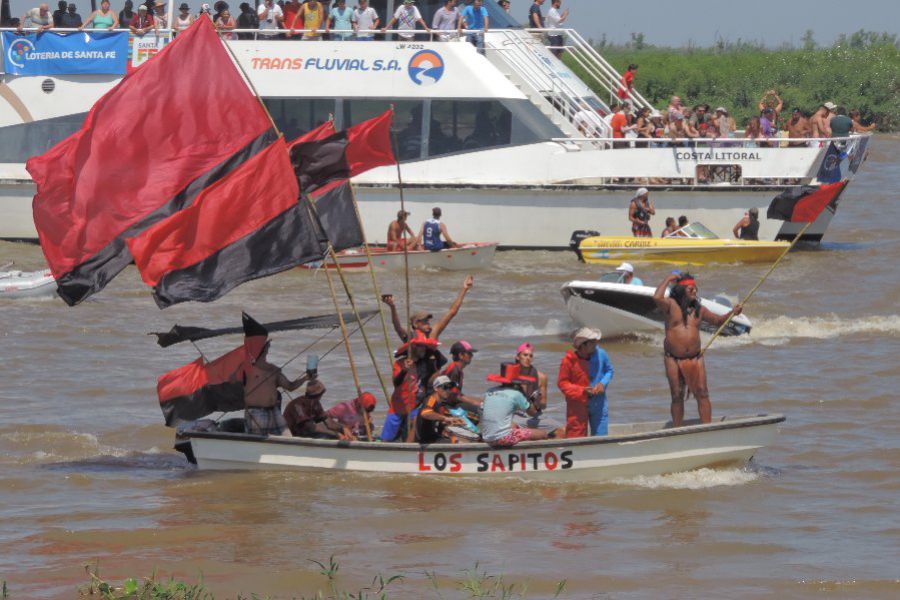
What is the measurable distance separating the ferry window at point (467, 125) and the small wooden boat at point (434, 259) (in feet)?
6.39

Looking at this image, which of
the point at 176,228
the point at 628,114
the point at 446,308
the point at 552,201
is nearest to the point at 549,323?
the point at 446,308

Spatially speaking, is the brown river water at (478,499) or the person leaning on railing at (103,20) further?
the person leaning on railing at (103,20)

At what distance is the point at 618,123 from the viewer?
2531 cm

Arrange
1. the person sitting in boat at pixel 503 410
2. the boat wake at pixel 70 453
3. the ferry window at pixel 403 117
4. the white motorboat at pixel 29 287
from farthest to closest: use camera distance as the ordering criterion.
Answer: the ferry window at pixel 403 117 → the white motorboat at pixel 29 287 → the boat wake at pixel 70 453 → the person sitting in boat at pixel 503 410

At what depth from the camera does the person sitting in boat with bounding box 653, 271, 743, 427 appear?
42.3 feet

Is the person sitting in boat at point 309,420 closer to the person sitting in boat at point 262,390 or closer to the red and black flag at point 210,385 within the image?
the person sitting in boat at point 262,390

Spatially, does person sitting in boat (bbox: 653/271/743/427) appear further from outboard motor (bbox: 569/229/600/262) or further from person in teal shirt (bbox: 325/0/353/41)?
person in teal shirt (bbox: 325/0/353/41)

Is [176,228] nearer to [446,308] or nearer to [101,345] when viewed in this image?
[101,345]

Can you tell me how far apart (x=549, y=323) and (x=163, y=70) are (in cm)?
862

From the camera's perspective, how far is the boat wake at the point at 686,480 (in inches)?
488

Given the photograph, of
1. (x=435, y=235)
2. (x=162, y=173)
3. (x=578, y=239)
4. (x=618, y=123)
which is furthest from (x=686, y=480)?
(x=618, y=123)

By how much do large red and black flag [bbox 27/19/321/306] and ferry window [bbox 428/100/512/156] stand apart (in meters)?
12.7

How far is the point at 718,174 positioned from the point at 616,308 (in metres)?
6.56

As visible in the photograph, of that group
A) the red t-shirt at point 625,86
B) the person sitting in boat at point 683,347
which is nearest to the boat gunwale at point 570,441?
the person sitting in boat at point 683,347
